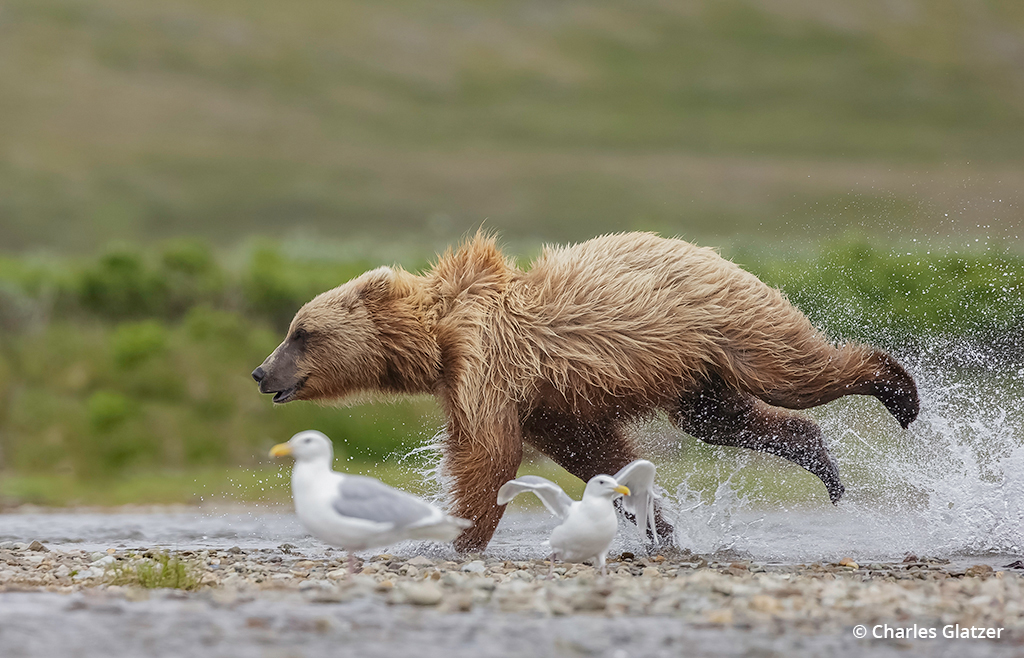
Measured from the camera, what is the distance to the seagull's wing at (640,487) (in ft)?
21.1

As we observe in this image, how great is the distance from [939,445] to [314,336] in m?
4.32

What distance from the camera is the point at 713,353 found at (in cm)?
730

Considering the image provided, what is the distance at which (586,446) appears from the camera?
7.92 meters

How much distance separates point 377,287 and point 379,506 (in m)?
2.53

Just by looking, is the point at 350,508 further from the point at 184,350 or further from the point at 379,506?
the point at 184,350

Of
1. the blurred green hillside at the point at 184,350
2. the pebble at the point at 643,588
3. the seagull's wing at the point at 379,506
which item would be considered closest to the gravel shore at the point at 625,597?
the pebble at the point at 643,588

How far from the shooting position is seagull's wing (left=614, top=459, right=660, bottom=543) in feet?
21.1

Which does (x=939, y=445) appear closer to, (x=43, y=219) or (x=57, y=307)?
(x=57, y=307)

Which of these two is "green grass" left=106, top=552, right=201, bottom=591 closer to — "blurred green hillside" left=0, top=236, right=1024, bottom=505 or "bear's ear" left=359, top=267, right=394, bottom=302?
"bear's ear" left=359, top=267, right=394, bottom=302

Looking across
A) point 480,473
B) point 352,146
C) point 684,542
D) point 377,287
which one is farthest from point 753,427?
point 352,146

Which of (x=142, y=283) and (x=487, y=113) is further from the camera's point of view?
(x=487, y=113)

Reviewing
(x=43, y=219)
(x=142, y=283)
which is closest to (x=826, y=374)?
(x=142, y=283)

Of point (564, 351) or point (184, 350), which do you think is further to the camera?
point (184, 350)

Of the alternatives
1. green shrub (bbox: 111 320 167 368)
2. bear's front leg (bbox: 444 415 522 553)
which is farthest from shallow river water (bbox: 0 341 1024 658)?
green shrub (bbox: 111 320 167 368)
